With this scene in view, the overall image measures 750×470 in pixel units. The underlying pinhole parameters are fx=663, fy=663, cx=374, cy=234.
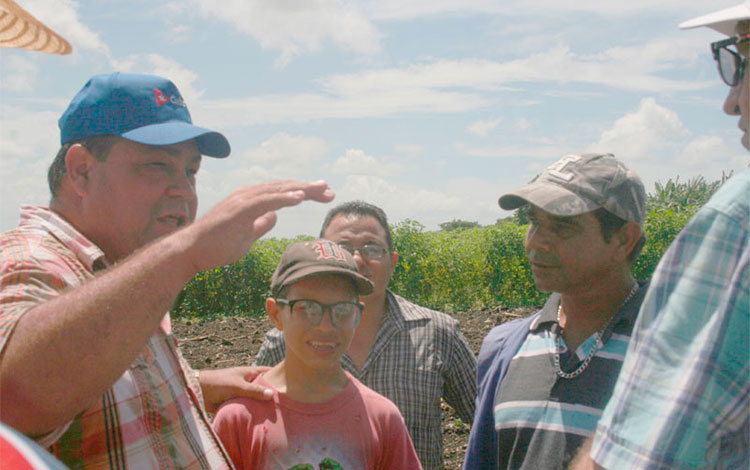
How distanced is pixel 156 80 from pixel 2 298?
1148 mm

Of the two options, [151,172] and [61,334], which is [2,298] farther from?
[151,172]

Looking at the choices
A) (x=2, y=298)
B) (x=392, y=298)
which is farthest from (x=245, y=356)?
(x=2, y=298)

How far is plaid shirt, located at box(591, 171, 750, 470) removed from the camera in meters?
1.25

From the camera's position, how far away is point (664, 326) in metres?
1.31

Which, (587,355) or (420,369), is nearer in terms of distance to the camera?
(587,355)

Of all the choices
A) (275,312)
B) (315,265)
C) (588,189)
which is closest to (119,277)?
(315,265)

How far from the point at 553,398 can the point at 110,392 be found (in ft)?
5.08

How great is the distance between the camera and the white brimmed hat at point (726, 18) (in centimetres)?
151

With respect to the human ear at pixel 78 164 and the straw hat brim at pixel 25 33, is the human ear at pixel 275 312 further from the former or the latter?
the straw hat brim at pixel 25 33

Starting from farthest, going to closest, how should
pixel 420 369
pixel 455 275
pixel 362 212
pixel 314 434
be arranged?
pixel 455 275 → pixel 362 212 → pixel 420 369 → pixel 314 434

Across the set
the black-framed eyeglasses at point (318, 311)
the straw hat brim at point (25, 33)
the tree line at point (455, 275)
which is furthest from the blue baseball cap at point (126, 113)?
the tree line at point (455, 275)

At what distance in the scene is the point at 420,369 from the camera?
3.30 meters

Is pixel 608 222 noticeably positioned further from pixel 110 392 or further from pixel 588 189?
pixel 110 392

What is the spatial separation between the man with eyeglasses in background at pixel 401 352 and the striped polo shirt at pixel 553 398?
676mm
